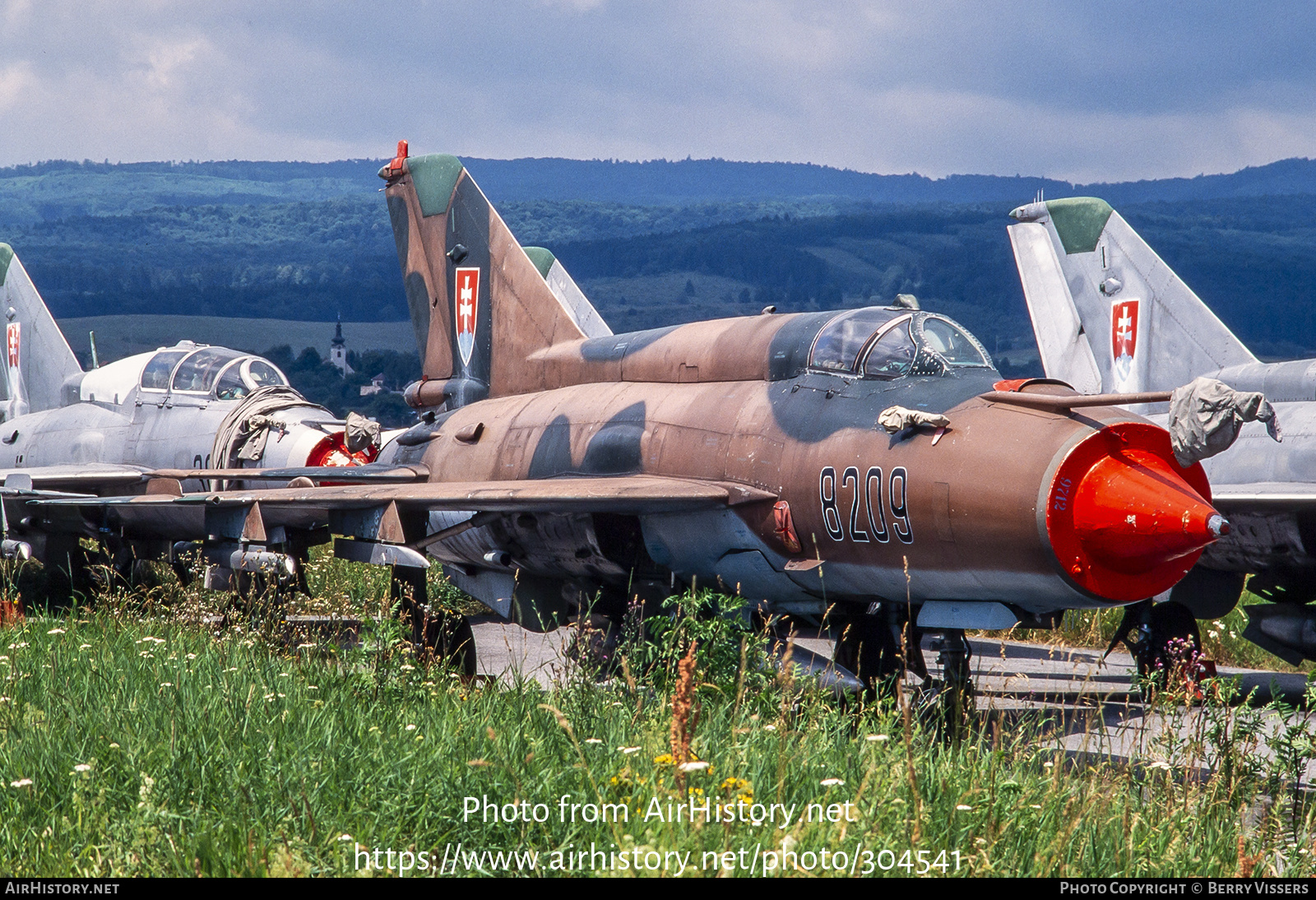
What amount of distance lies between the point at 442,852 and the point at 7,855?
1.49 m

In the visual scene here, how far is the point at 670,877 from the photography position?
3621 mm

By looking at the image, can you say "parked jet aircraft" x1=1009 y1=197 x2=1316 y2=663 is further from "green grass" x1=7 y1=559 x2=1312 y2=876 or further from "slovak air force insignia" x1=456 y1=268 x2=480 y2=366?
"slovak air force insignia" x1=456 y1=268 x2=480 y2=366

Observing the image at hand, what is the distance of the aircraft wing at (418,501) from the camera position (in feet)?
26.2

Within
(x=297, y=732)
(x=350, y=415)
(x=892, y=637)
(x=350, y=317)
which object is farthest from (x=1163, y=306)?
(x=350, y=317)

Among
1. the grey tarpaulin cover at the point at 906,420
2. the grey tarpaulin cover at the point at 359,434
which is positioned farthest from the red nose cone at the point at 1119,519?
the grey tarpaulin cover at the point at 359,434

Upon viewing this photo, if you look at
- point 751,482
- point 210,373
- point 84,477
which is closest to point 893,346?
point 751,482

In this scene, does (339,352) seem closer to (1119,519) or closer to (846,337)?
(846,337)

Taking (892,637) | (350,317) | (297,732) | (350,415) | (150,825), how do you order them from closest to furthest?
(150,825)
(297,732)
(892,637)
(350,415)
(350,317)

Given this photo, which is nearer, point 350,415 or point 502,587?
point 502,587

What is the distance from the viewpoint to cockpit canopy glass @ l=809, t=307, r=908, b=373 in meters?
7.98

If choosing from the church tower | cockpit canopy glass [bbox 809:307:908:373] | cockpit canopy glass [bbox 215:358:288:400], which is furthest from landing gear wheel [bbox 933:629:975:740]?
the church tower

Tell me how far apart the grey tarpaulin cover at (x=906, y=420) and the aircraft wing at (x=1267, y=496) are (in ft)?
12.2

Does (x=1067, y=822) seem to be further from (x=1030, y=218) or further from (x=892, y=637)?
(x=1030, y=218)

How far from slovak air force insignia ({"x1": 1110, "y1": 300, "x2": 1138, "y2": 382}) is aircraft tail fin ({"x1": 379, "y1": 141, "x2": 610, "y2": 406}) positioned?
650 cm
